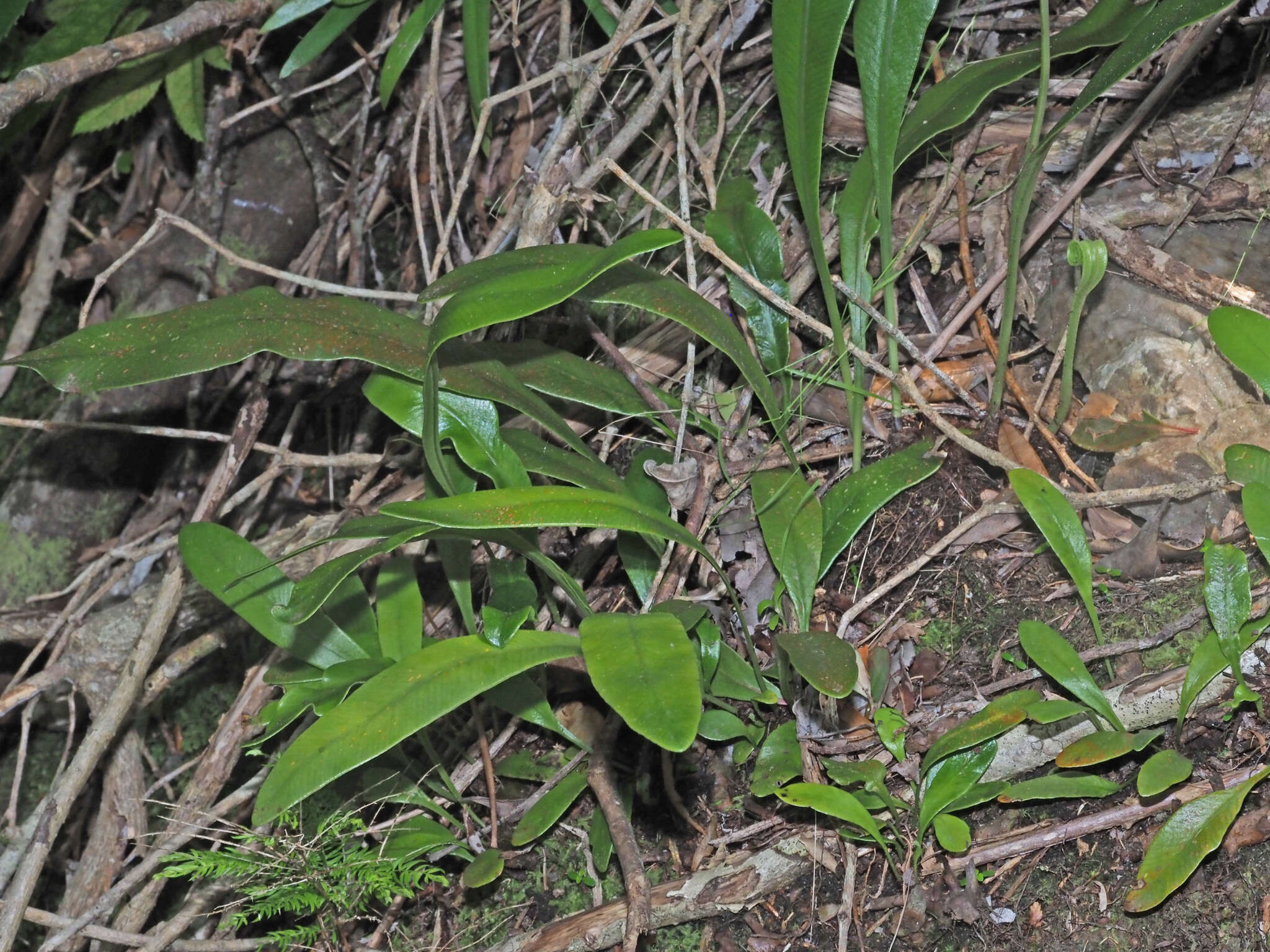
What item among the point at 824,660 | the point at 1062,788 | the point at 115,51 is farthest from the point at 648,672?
the point at 115,51

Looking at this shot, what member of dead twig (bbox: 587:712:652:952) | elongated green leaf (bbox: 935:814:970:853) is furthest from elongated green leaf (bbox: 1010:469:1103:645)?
dead twig (bbox: 587:712:652:952)

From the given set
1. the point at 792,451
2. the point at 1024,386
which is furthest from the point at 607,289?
the point at 1024,386

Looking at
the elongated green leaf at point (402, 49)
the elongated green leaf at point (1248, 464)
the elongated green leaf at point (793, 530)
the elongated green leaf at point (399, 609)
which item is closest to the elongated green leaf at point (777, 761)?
the elongated green leaf at point (793, 530)

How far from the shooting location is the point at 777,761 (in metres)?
1.21

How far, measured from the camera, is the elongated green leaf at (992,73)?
1296 millimetres

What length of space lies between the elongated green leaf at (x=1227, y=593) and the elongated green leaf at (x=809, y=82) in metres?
0.54

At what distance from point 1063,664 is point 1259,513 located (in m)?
0.27

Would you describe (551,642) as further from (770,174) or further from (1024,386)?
(770,174)

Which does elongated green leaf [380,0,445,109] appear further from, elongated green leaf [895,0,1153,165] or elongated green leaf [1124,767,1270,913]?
elongated green leaf [1124,767,1270,913]

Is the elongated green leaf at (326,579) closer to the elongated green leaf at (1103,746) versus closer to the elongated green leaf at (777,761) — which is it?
the elongated green leaf at (777,761)

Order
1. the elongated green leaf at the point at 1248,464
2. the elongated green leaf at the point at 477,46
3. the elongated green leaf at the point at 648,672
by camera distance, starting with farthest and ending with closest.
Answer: the elongated green leaf at the point at 477,46, the elongated green leaf at the point at 1248,464, the elongated green leaf at the point at 648,672

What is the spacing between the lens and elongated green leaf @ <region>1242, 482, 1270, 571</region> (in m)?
1.11

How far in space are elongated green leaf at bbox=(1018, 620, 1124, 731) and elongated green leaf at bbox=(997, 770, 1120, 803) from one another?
0.22 feet

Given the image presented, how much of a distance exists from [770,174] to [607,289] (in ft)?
1.80
